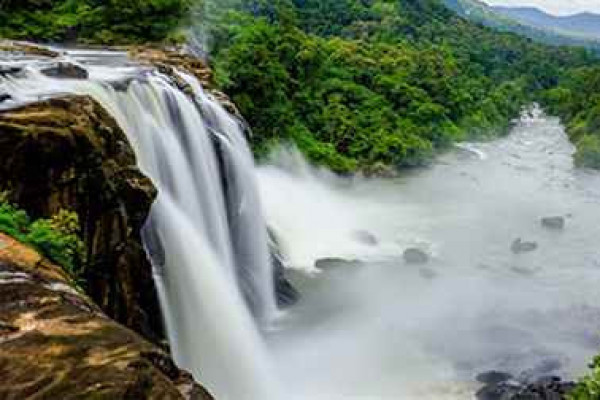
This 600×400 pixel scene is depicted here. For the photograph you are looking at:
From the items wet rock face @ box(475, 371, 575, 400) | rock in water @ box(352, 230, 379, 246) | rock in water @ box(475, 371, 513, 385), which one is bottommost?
rock in water @ box(352, 230, 379, 246)

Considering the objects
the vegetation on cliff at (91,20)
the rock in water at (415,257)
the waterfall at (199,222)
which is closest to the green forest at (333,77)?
the vegetation on cliff at (91,20)

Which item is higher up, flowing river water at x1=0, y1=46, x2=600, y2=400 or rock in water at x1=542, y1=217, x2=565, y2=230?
flowing river water at x1=0, y1=46, x2=600, y2=400

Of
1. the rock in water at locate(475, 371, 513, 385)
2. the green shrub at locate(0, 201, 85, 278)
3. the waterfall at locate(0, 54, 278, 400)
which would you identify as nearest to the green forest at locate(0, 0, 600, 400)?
the green shrub at locate(0, 201, 85, 278)

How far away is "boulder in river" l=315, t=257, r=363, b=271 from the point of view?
1017 inches

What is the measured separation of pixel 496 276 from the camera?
2670 cm

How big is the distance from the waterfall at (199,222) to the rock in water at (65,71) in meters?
0.31

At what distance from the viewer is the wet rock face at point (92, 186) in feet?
37.1

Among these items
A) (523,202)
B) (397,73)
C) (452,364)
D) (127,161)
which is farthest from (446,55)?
(127,161)

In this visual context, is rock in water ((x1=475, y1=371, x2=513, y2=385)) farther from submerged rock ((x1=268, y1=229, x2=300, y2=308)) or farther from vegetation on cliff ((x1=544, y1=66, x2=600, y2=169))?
vegetation on cliff ((x1=544, y1=66, x2=600, y2=169))

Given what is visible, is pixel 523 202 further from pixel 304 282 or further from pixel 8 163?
pixel 8 163

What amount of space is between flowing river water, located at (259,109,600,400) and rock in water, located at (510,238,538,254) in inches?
19.6

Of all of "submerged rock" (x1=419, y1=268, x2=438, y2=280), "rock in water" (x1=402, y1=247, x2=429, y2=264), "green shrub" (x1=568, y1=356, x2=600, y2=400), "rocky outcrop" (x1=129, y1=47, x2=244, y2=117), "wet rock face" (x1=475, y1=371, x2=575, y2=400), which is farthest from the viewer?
"rock in water" (x1=402, y1=247, x2=429, y2=264)

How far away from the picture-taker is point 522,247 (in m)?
30.4

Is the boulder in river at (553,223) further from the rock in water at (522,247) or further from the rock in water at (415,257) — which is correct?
the rock in water at (415,257)
